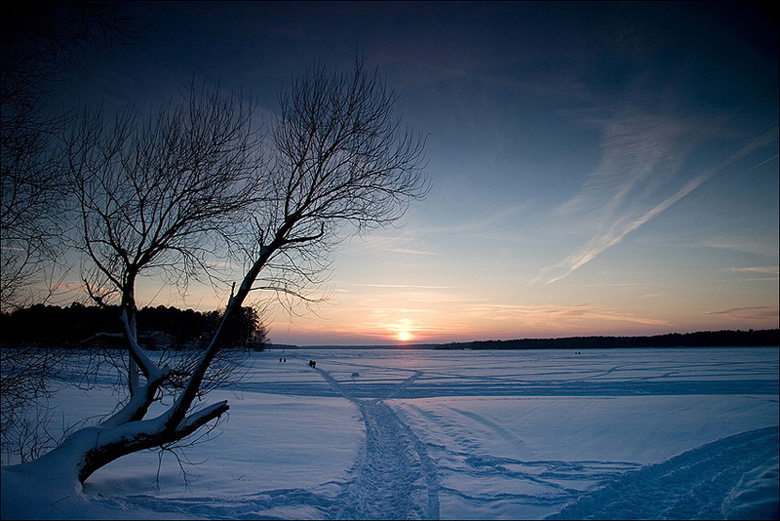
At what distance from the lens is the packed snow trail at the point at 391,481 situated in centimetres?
542

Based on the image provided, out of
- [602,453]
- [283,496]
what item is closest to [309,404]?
[283,496]

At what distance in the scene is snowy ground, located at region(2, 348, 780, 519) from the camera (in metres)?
5.38

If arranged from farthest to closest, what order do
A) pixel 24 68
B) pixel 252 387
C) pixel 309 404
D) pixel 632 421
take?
1. pixel 252 387
2. pixel 309 404
3. pixel 632 421
4. pixel 24 68

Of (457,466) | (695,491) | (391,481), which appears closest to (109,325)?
(391,481)

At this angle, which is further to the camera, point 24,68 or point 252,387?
point 252,387

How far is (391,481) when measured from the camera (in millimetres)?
6586

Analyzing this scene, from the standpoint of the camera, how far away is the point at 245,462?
7453 millimetres

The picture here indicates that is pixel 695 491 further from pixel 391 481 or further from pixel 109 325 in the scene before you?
pixel 109 325

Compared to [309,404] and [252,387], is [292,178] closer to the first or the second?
[309,404]

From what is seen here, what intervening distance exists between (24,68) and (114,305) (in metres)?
3.38

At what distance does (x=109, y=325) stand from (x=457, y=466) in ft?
21.8

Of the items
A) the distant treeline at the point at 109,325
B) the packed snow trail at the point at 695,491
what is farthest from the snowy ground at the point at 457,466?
the distant treeline at the point at 109,325

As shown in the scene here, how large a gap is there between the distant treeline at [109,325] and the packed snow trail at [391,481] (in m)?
3.05

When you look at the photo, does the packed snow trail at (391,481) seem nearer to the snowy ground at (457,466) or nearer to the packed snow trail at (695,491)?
the snowy ground at (457,466)
